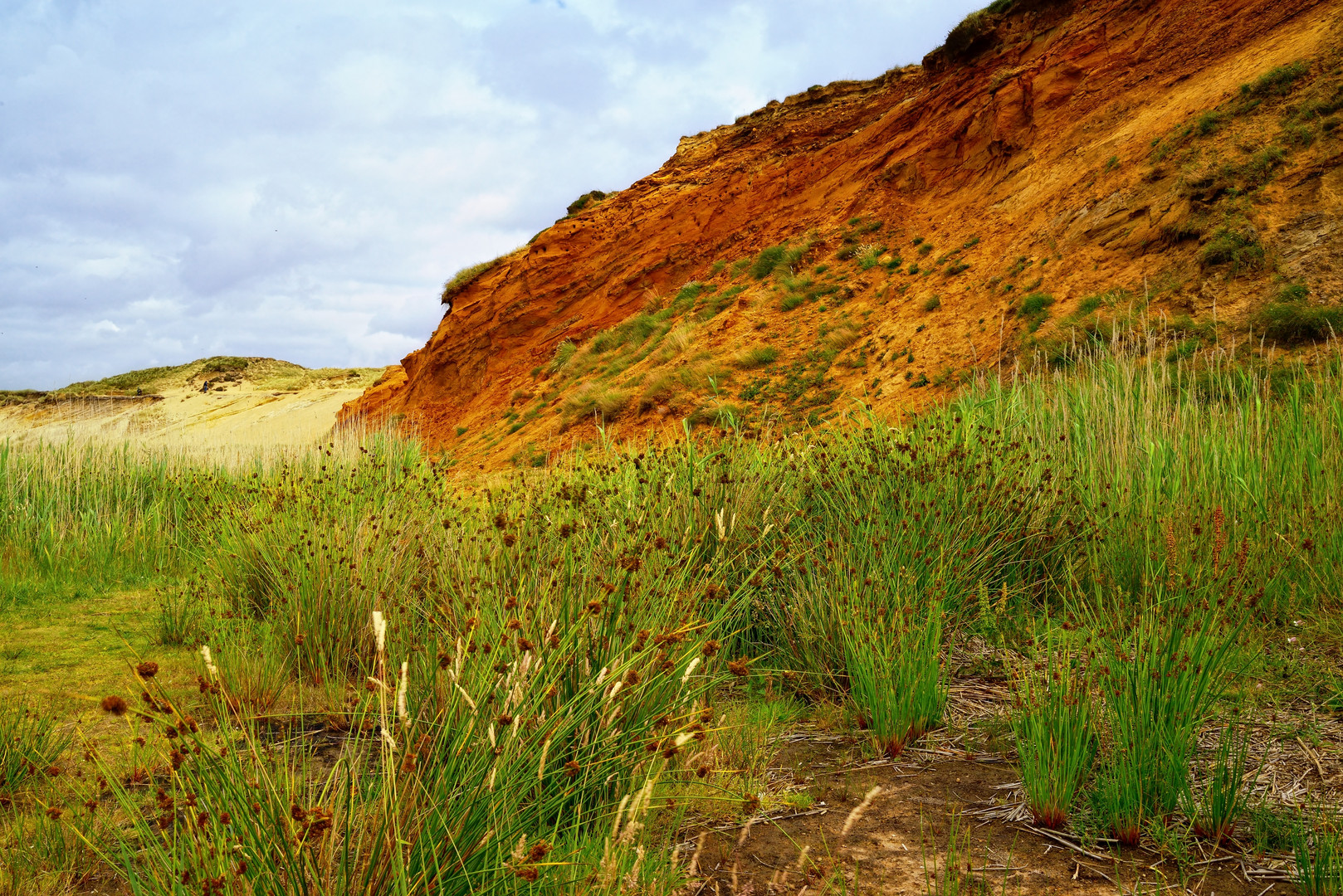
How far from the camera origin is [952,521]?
4.41 meters

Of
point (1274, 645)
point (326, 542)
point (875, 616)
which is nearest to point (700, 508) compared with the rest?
point (875, 616)

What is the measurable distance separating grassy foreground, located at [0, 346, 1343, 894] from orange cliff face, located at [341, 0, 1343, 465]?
102 inches

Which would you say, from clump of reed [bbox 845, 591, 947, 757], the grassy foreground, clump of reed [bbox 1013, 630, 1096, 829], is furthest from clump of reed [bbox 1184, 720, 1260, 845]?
clump of reed [bbox 845, 591, 947, 757]

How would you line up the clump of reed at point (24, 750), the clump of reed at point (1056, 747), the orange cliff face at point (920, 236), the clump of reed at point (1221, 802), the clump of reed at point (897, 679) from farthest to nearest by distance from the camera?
the orange cliff face at point (920, 236)
the clump of reed at point (897, 679)
the clump of reed at point (24, 750)
the clump of reed at point (1056, 747)
the clump of reed at point (1221, 802)

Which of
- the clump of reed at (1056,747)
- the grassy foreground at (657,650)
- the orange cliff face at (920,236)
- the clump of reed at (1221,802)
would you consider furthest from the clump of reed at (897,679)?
the orange cliff face at (920,236)

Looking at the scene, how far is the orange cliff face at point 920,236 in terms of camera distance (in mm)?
11000

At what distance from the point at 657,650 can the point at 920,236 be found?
15.4 metres

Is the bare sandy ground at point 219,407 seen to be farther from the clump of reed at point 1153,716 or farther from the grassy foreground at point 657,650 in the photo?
the clump of reed at point 1153,716

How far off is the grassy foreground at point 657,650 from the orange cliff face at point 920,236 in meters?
2.59

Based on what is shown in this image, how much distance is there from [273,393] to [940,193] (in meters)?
36.0

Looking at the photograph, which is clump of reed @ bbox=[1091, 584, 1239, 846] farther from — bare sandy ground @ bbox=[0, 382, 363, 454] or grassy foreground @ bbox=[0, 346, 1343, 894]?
bare sandy ground @ bbox=[0, 382, 363, 454]

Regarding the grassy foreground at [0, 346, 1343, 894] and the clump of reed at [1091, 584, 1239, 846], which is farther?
the clump of reed at [1091, 584, 1239, 846]

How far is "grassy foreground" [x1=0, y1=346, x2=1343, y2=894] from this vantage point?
5.41 feet

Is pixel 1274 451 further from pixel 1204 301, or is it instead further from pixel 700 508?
pixel 1204 301
